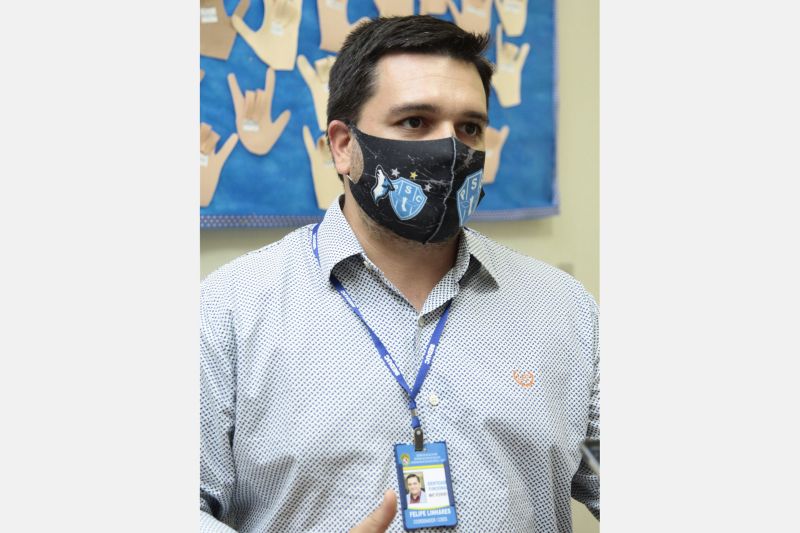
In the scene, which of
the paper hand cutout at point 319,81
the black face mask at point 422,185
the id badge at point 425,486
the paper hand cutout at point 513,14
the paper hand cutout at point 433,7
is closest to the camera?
the id badge at point 425,486

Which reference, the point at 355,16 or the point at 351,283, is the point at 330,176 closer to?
the point at 355,16

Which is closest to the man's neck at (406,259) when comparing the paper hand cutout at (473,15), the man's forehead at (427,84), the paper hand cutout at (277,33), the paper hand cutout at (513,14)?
the man's forehead at (427,84)

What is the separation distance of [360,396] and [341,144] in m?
0.49

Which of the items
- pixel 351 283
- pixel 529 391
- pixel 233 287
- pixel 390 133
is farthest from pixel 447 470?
pixel 390 133

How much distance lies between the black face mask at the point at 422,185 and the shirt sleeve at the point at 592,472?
13.9 inches

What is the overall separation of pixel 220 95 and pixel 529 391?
0.95 metres

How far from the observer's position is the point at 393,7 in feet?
5.85

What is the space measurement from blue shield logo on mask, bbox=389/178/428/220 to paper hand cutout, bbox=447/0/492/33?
88 centimetres

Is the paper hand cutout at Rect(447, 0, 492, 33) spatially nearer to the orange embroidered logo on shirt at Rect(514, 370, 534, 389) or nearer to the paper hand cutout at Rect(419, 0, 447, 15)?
the paper hand cutout at Rect(419, 0, 447, 15)

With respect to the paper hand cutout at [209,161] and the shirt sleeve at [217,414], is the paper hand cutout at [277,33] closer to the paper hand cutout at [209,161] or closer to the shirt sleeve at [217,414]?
the paper hand cutout at [209,161]

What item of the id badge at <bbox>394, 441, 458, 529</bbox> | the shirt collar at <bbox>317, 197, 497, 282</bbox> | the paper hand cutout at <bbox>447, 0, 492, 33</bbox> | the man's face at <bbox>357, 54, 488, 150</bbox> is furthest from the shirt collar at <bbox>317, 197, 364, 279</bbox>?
the paper hand cutout at <bbox>447, 0, 492, 33</bbox>

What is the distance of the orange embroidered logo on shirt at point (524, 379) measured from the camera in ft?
3.85

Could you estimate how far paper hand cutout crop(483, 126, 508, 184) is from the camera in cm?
199

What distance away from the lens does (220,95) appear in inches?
61.9
